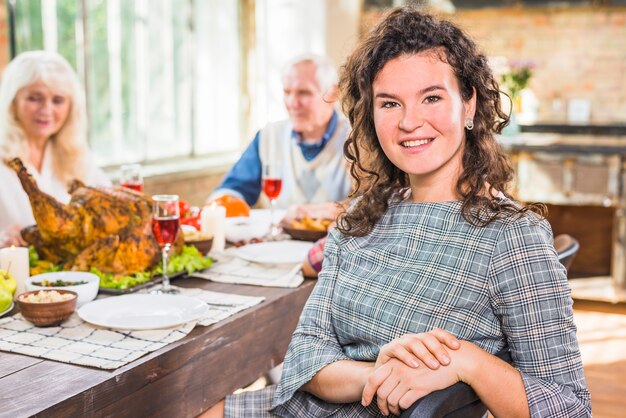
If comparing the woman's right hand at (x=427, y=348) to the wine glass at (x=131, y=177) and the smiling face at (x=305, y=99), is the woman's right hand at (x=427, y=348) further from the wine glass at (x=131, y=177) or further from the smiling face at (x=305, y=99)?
the smiling face at (x=305, y=99)

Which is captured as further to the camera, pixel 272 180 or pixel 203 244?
pixel 272 180

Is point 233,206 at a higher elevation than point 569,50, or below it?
below

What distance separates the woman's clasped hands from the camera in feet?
4.22

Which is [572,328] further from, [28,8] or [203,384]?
[28,8]

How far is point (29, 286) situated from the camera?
177 centimetres

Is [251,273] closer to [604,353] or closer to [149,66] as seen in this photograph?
[604,353]

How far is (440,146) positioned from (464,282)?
0.87ft

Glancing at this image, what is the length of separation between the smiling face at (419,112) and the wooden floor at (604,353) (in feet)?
7.46

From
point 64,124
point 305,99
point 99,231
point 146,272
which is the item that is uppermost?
point 305,99

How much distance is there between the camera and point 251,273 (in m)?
2.19

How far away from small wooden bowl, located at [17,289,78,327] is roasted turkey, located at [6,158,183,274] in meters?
0.34

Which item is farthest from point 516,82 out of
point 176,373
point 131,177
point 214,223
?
point 176,373

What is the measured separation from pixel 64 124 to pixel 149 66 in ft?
8.01

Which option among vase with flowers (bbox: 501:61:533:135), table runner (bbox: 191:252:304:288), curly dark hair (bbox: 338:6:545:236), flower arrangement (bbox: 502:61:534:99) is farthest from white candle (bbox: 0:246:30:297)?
flower arrangement (bbox: 502:61:534:99)
